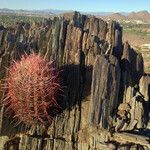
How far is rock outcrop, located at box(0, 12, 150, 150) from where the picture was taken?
11.5 meters

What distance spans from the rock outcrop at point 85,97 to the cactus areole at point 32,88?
427mm

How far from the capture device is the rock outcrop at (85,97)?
37.7 feet

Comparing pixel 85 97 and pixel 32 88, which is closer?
pixel 32 88

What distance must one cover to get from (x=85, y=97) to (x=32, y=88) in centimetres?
192

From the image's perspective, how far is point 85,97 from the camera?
12070mm

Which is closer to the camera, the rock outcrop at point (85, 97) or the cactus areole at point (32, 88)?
the cactus areole at point (32, 88)

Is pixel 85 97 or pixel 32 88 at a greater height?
pixel 32 88

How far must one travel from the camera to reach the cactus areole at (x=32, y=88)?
10.7 meters

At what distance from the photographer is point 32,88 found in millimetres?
10711

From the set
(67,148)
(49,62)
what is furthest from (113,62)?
(67,148)

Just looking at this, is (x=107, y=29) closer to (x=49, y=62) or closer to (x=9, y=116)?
(x=49, y=62)

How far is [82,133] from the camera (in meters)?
11.9

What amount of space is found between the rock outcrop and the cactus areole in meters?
0.43

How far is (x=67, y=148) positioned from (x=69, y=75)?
79.0 inches
